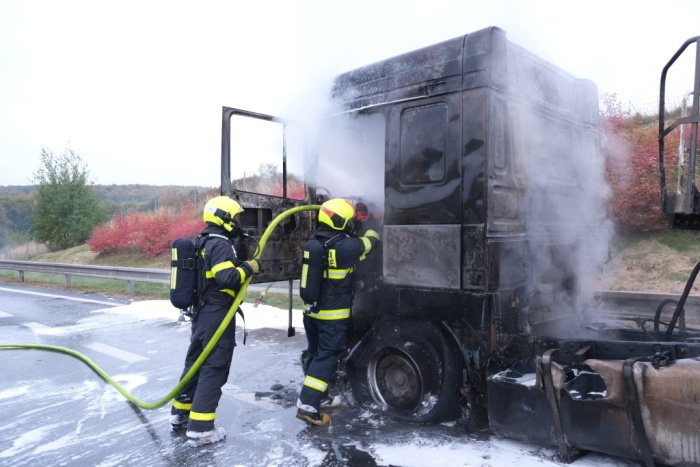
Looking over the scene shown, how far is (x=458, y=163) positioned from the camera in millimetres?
3807

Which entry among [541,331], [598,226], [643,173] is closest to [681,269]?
[643,173]

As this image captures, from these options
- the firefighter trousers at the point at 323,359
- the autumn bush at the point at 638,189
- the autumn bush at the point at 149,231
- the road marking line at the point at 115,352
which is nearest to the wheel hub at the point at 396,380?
the firefighter trousers at the point at 323,359

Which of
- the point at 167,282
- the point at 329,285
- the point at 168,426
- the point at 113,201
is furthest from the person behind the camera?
the point at 113,201

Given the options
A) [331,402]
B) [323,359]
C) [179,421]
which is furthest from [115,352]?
[323,359]

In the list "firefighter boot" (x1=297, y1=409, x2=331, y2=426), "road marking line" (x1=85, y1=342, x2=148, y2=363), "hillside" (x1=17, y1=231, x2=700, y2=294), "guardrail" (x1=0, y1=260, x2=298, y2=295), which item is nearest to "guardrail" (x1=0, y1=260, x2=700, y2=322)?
"guardrail" (x1=0, y1=260, x2=298, y2=295)

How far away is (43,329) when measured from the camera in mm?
8719

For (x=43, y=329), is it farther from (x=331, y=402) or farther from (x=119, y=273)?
(x=331, y=402)

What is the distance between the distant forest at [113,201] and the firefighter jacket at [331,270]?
21.0 meters

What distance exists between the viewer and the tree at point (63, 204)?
2803 cm

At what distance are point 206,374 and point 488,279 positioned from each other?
2.30m

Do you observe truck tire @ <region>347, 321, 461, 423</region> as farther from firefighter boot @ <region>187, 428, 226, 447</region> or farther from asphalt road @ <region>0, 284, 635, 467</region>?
firefighter boot @ <region>187, 428, 226, 447</region>

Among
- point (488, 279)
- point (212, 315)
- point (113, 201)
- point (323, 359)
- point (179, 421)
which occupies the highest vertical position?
point (113, 201)

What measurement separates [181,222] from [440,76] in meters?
19.3

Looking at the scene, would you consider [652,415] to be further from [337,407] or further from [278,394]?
[278,394]
